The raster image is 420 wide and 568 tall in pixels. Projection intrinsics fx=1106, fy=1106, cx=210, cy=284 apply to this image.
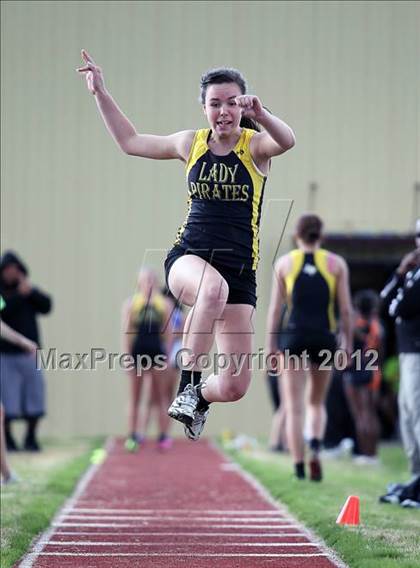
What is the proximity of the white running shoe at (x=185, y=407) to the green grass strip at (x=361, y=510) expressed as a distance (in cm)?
108

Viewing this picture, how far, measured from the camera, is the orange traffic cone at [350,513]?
6762 millimetres

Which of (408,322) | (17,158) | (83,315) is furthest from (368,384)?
(17,158)

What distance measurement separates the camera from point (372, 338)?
45.3ft

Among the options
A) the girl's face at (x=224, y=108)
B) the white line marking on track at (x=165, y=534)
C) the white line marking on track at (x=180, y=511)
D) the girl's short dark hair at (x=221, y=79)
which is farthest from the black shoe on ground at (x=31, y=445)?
the girl's face at (x=224, y=108)

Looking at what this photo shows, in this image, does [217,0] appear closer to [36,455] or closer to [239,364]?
[36,455]

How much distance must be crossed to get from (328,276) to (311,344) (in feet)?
2.01

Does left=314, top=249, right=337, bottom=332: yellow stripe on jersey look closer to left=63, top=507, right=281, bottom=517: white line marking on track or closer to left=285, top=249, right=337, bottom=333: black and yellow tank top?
left=285, top=249, right=337, bottom=333: black and yellow tank top

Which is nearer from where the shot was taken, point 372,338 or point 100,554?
point 100,554

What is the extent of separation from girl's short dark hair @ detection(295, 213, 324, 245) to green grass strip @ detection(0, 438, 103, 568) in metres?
2.96

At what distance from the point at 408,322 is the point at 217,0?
39.7ft

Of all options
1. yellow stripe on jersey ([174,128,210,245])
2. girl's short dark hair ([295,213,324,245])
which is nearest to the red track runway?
yellow stripe on jersey ([174,128,210,245])

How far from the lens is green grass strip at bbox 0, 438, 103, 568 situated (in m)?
6.16

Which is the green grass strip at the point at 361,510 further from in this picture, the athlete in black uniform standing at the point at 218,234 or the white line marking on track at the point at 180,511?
the athlete in black uniform standing at the point at 218,234

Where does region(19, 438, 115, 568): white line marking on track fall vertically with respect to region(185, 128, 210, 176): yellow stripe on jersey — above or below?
below
